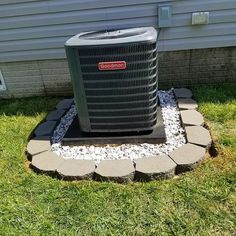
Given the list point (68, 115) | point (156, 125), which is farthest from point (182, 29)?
point (68, 115)

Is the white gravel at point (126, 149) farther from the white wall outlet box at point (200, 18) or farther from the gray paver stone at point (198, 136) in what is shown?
the white wall outlet box at point (200, 18)

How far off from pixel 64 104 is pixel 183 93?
146 cm

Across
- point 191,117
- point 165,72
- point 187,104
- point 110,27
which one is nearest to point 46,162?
point 191,117

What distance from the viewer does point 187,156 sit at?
8.40 feet

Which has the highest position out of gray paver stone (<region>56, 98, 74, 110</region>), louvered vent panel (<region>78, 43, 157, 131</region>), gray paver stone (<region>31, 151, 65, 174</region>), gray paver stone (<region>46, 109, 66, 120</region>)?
louvered vent panel (<region>78, 43, 157, 131</region>)

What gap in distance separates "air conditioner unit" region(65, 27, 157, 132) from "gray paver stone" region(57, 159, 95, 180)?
1.39 feet

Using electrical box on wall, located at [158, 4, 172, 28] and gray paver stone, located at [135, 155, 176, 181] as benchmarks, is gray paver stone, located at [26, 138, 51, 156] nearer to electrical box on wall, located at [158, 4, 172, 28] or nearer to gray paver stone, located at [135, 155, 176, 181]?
gray paver stone, located at [135, 155, 176, 181]

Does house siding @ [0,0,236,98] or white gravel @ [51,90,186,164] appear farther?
house siding @ [0,0,236,98]

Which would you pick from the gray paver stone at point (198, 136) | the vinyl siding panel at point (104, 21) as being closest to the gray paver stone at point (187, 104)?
the gray paver stone at point (198, 136)

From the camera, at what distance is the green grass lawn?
2.03 metres

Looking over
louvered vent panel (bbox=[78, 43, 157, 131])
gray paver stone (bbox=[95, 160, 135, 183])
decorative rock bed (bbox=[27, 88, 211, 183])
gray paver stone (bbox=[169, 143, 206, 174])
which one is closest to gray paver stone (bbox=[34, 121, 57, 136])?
decorative rock bed (bbox=[27, 88, 211, 183])

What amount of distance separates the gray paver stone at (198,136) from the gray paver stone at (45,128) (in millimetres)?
1386

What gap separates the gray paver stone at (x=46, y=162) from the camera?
2.62m

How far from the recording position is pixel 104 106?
9.19ft
